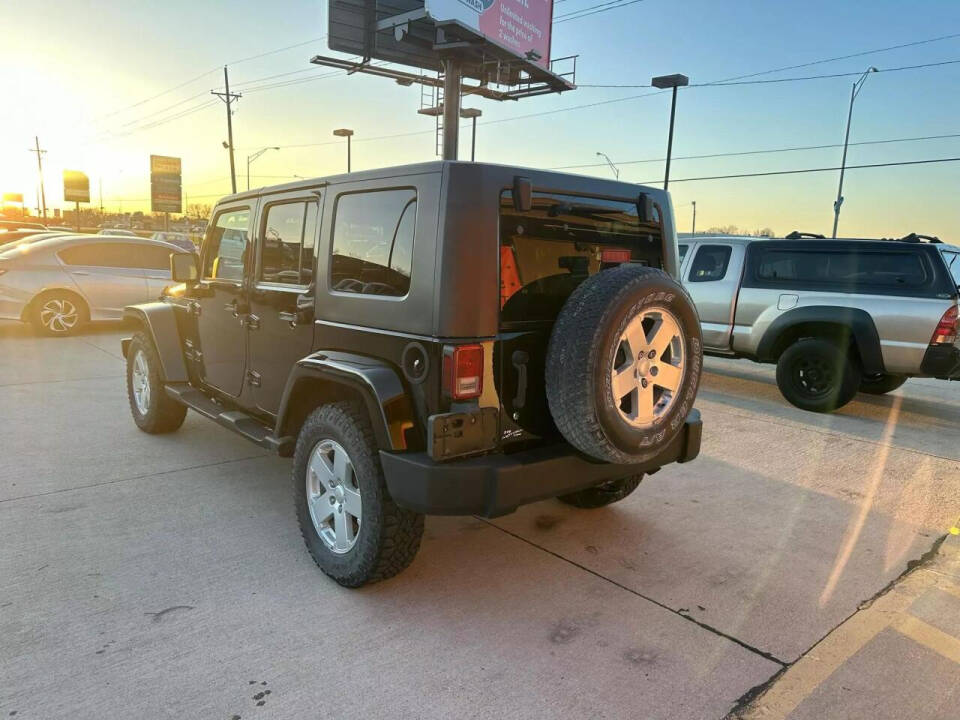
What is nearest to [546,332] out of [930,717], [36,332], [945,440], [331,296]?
[331,296]

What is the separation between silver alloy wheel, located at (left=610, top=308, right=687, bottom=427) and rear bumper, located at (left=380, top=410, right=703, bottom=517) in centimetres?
34

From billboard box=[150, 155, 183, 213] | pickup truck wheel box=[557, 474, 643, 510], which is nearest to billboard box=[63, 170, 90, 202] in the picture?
billboard box=[150, 155, 183, 213]

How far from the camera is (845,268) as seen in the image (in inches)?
270

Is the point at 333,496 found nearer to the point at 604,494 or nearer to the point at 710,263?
the point at 604,494

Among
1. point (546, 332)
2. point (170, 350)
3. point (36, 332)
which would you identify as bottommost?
point (36, 332)

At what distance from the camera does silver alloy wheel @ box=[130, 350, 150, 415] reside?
5.21m

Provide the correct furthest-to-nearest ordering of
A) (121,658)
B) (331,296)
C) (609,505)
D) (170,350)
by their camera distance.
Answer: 1. (170,350)
2. (609,505)
3. (331,296)
4. (121,658)

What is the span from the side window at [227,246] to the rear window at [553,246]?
212cm

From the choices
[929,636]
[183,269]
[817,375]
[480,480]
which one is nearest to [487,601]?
[480,480]

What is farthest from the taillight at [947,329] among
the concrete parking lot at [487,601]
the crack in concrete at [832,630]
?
the crack in concrete at [832,630]

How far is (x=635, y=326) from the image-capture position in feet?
8.75

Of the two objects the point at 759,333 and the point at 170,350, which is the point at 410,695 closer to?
the point at 170,350

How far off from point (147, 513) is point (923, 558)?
450cm

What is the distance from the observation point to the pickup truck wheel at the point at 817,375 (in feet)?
21.7
